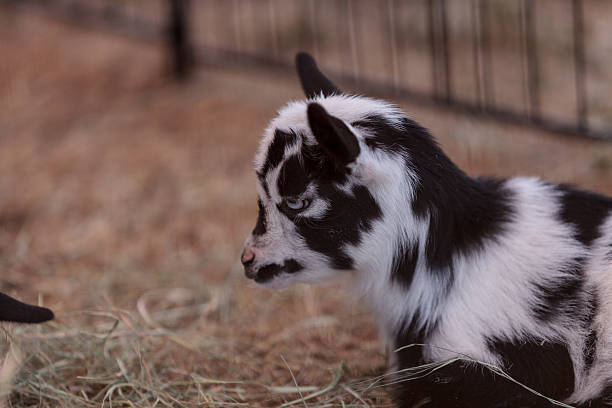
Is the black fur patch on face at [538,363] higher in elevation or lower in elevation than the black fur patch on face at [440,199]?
lower

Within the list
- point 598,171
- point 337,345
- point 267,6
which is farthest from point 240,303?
point 267,6

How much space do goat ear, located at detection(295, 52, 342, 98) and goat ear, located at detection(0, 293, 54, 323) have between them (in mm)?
1196

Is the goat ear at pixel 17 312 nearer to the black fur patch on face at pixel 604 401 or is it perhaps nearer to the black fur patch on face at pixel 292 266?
the black fur patch on face at pixel 292 266

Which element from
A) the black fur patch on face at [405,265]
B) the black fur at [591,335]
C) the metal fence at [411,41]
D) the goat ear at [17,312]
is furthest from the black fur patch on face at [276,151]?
the metal fence at [411,41]

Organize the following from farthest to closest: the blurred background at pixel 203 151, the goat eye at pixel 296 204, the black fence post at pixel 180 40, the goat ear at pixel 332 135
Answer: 1. the black fence post at pixel 180 40
2. the blurred background at pixel 203 151
3. the goat eye at pixel 296 204
4. the goat ear at pixel 332 135

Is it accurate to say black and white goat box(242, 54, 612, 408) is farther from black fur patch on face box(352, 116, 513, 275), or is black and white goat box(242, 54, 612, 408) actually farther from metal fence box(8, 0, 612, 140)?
metal fence box(8, 0, 612, 140)

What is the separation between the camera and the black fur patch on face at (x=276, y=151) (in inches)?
102

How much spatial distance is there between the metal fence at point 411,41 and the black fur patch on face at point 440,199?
125 inches

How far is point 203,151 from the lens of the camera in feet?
19.9

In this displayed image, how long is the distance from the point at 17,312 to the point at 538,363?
1.66m

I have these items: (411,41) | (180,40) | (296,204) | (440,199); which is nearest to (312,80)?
(296,204)

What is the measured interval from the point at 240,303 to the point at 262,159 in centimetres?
150

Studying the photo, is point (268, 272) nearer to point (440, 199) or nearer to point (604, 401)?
point (440, 199)

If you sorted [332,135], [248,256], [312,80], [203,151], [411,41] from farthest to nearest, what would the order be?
[411,41]
[203,151]
[312,80]
[248,256]
[332,135]
